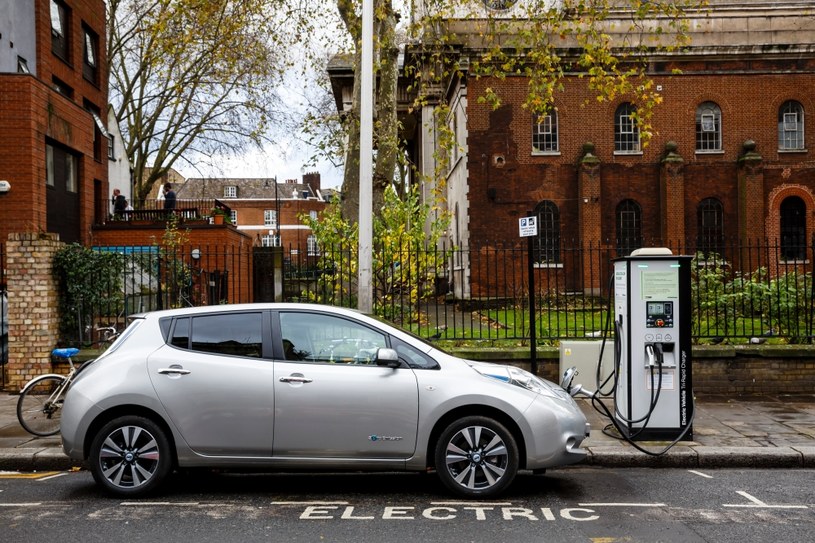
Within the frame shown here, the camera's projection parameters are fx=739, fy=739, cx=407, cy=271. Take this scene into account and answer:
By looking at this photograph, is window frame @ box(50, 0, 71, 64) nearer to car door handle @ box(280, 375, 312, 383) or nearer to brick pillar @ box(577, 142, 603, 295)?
brick pillar @ box(577, 142, 603, 295)

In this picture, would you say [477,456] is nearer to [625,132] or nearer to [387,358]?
[387,358]

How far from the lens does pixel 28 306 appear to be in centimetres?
1141

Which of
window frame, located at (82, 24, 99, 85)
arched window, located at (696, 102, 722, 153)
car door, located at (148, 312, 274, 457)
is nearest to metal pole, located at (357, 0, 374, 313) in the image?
car door, located at (148, 312, 274, 457)

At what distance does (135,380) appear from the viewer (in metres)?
6.37

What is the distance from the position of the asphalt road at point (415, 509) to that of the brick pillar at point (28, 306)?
4.52 m

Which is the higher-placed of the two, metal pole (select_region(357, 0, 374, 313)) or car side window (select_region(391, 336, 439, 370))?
metal pole (select_region(357, 0, 374, 313))

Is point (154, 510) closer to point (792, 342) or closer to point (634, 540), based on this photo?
point (634, 540)

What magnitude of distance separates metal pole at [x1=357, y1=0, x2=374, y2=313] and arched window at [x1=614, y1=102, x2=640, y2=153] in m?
19.9

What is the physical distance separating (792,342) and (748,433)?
408 centimetres

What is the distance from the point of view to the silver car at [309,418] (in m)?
6.28

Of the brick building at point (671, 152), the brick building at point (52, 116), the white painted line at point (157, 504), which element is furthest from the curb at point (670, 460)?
the brick building at point (671, 152)

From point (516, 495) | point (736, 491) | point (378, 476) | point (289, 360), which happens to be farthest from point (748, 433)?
point (289, 360)

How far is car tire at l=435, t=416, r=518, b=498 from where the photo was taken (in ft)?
20.6

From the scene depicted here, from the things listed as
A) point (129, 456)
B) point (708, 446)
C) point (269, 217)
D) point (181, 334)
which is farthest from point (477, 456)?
point (269, 217)
